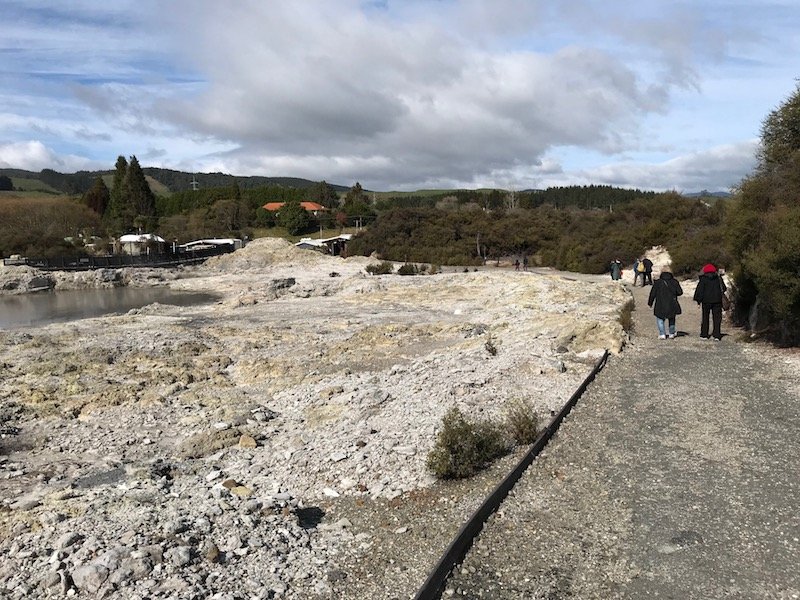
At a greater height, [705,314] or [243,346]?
[705,314]

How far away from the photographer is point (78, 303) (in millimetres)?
41188

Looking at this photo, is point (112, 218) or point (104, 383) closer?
point (104, 383)

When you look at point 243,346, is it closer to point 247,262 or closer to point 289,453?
point 289,453

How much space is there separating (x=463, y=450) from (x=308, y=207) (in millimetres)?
111297

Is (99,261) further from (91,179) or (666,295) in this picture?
(91,179)

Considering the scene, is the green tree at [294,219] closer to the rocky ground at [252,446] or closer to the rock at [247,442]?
the rocky ground at [252,446]

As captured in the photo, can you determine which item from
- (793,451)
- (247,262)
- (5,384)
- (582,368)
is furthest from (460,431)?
(247,262)

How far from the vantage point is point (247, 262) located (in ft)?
211

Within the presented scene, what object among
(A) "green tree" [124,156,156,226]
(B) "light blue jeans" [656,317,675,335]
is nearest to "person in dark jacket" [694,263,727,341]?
(B) "light blue jeans" [656,317,675,335]

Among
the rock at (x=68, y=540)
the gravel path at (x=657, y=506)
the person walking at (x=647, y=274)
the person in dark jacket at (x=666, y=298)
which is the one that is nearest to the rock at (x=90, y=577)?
the rock at (x=68, y=540)

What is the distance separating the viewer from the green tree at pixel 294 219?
319 ft

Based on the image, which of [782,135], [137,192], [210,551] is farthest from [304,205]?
[210,551]

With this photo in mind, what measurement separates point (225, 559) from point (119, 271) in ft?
183

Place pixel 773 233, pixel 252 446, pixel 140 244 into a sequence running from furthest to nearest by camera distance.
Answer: pixel 140 244
pixel 773 233
pixel 252 446
